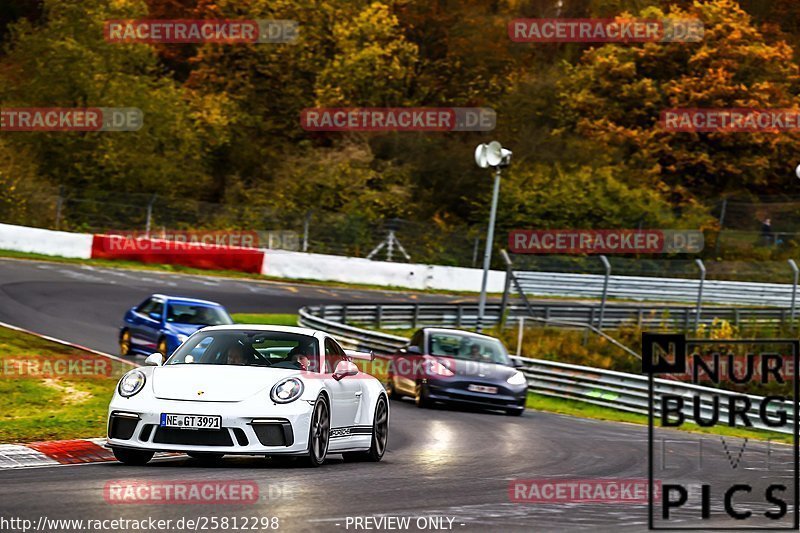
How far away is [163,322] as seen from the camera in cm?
2461

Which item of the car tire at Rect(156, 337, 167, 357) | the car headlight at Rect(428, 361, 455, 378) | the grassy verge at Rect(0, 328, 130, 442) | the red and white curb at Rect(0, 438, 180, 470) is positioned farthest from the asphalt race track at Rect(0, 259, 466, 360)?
the red and white curb at Rect(0, 438, 180, 470)

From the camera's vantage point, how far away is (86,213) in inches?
1747

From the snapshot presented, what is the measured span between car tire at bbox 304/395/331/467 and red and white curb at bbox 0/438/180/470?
5.62ft

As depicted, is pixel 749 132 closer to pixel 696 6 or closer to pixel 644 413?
pixel 696 6

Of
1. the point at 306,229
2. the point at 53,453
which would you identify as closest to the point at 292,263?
the point at 306,229

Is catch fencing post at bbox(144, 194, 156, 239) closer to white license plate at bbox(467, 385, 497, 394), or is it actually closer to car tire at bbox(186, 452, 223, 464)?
white license plate at bbox(467, 385, 497, 394)

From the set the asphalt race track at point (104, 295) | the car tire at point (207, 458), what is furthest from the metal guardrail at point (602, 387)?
the car tire at point (207, 458)

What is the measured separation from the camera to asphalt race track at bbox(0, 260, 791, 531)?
27.7 ft

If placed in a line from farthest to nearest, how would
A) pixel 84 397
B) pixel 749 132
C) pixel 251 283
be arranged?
pixel 749 132 → pixel 251 283 → pixel 84 397

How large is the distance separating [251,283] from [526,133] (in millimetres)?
20139

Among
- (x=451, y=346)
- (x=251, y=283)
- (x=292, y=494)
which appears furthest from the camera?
(x=251, y=283)

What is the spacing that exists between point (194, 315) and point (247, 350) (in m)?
13.2

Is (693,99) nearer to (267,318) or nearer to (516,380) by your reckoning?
(267,318)

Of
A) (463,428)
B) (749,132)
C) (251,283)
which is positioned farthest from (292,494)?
(749,132)
